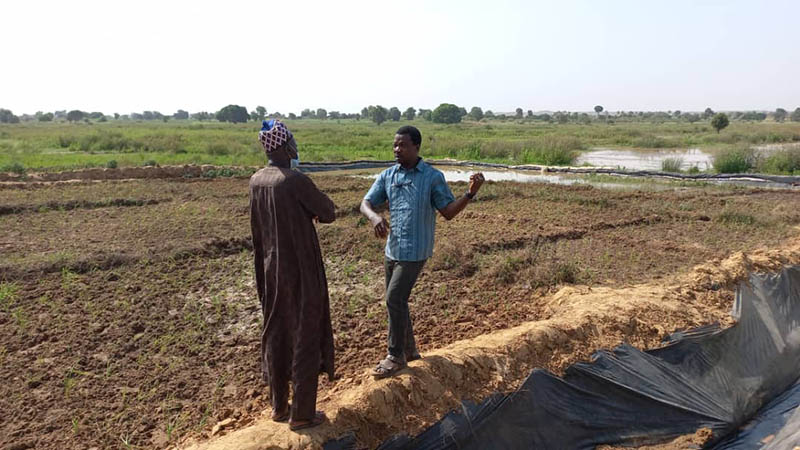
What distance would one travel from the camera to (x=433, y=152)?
2784 centimetres

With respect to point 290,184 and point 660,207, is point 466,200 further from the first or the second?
point 660,207

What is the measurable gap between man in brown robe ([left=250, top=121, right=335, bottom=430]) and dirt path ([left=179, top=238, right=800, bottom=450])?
370 mm

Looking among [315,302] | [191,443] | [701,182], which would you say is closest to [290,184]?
[315,302]

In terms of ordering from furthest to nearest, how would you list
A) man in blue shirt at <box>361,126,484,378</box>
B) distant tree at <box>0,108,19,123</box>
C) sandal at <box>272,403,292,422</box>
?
1. distant tree at <box>0,108,19,123</box>
2. man in blue shirt at <box>361,126,484,378</box>
3. sandal at <box>272,403,292,422</box>

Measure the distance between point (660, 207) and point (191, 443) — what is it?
36.9 feet

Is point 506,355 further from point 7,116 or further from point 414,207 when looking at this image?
point 7,116

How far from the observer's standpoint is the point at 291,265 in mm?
2881

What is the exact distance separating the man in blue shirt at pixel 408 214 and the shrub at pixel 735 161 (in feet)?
63.5

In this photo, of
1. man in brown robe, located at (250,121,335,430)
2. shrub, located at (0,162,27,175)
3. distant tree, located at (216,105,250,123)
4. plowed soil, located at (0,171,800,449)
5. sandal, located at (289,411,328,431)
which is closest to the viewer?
man in brown robe, located at (250,121,335,430)

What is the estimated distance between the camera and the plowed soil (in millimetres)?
3818

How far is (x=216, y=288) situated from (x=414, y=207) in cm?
383

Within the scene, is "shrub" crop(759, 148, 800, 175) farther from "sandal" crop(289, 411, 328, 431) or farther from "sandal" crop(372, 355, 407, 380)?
"sandal" crop(289, 411, 328, 431)

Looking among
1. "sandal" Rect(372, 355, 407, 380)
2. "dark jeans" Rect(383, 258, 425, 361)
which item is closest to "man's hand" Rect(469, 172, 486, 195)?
"dark jeans" Rect(383, 258, 425, 361)

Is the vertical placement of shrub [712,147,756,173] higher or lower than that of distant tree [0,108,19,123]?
lower
